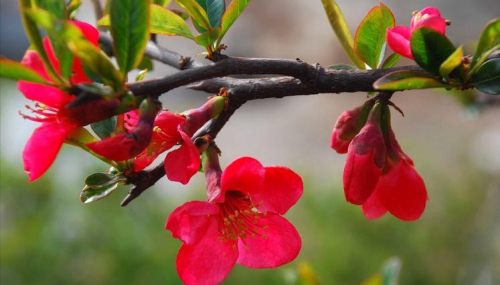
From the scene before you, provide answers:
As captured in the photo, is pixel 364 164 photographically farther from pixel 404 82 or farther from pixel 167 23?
pixel 167 23

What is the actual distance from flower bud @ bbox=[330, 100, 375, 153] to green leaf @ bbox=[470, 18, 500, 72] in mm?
120

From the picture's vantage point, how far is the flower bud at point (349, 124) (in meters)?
0.60

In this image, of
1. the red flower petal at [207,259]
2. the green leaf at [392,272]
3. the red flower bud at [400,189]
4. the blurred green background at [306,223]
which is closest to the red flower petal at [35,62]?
the red flower petal at [207,259]

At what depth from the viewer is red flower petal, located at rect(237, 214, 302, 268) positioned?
1.90 ft

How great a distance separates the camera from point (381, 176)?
619mm

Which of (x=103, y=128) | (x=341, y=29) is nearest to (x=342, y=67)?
(x=341, y=29)

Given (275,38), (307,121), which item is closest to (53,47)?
(307,121)

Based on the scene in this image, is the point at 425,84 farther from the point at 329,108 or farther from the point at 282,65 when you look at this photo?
the point at 329,108

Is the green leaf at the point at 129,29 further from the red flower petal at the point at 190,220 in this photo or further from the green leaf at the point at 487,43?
the green leaf at the point at 487,43

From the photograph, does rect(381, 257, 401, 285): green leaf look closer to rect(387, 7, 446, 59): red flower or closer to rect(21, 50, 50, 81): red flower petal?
rect(387, 7, 446, 59): red flower

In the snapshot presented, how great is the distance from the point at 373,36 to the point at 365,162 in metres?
0.13

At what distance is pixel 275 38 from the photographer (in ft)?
17.0

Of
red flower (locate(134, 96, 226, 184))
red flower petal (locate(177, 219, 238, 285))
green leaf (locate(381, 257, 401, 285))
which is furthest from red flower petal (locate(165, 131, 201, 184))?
green leaf (locate(381, 257, 401, 285))

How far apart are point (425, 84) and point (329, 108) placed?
4.25 metres
